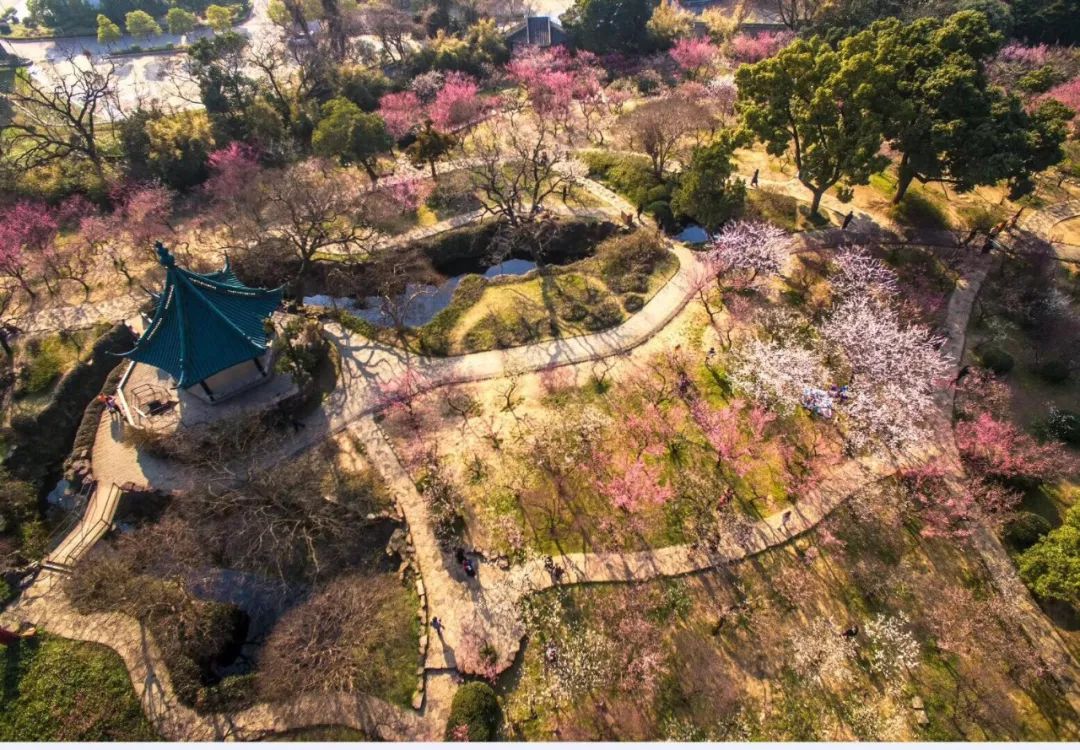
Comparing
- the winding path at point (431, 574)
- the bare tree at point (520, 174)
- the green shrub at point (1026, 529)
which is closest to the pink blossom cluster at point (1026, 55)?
the winding path at point (431, 574)

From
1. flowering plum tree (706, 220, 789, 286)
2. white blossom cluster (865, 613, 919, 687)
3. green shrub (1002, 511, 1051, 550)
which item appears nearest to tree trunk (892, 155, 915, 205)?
flowering plum tree (706, 220, 789, 286)

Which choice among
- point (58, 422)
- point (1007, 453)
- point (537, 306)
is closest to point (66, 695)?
point (58, 422)

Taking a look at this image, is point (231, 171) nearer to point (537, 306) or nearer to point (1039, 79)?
point (537, 306)

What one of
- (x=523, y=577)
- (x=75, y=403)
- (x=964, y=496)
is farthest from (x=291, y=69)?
(x=964, y=496)

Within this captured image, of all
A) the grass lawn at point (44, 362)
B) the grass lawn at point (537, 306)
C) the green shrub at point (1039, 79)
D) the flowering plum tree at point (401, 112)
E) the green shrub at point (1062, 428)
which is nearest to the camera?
the green shrub at point (1062, 428)

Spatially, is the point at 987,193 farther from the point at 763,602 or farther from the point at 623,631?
the point at 623,631

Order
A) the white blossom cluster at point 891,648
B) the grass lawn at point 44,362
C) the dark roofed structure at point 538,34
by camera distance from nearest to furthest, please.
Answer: the white blossom cluster at point 891,648 → the grass lawn at point 44,362 → the dark roofed structure at point 538,34

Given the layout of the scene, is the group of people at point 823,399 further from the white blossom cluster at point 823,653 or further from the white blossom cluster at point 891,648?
the white blossom cluster at point 823,653

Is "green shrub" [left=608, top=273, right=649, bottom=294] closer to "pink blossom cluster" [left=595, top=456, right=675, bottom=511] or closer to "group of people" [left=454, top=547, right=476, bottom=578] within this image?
"pink blossom cluster" [left=595, top=456, right=675, bottom=511]
